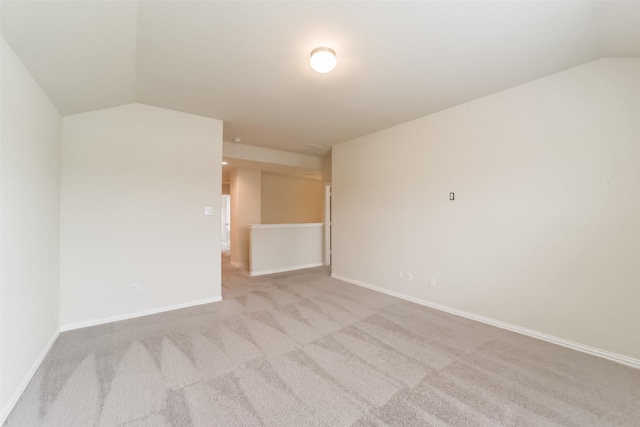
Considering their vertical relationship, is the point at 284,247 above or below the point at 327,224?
below

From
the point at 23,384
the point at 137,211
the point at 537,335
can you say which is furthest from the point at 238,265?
the point at 537,335

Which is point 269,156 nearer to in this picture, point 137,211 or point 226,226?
point 137,211

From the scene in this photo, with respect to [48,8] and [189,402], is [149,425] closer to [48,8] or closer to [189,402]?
[189,402]

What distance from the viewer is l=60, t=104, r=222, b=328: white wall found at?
270 centimetres

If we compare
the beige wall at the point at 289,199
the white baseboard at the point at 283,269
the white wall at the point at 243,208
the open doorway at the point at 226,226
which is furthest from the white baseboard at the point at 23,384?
the open doorway at the point at 226,226

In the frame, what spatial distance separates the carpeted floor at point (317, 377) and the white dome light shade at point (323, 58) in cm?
237

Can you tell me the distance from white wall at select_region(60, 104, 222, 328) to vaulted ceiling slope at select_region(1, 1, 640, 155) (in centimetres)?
31

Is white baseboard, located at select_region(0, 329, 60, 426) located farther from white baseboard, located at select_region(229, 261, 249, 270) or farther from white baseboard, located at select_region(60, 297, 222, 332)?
white baseboard, located at select_region(229, 261, 249, 270)

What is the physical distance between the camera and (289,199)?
7363mm

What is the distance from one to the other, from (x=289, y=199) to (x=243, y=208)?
68.3 inches

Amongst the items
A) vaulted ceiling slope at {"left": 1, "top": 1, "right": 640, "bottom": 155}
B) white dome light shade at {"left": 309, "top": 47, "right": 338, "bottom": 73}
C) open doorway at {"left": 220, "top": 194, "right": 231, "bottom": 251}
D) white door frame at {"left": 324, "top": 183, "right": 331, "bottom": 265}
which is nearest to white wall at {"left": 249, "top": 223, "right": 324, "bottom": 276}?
white door frame at {"left": 324, "top": 183, "right": 331, "bottom": 265}

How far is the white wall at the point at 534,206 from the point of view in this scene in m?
2.07

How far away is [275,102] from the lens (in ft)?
9.72

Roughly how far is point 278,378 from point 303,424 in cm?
45
